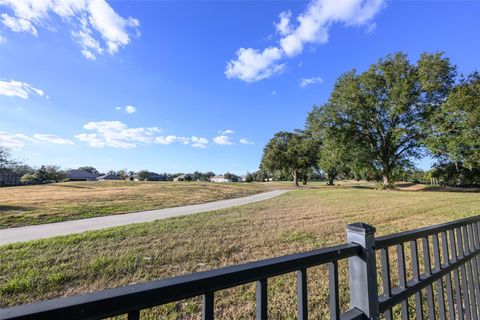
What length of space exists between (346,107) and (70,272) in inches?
942

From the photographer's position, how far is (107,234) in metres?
6.42

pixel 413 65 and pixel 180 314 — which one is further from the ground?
pixel 413 65

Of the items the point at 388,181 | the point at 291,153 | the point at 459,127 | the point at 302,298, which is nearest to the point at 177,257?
the point at 302,298

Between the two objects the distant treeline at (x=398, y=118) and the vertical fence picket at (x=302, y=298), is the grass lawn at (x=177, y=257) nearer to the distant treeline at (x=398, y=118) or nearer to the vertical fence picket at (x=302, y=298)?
the vertical fence picket at (x=302, y=298)

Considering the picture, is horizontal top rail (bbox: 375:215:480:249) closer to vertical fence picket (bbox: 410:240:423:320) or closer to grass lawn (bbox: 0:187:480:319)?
vertical fence picket (bbox: 410:240:423:320)

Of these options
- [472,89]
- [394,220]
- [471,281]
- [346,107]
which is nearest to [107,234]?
[471,281]

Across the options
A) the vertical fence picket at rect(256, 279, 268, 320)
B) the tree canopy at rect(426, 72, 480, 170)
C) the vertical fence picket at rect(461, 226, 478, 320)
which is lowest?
the vertical fence picket at rect(461, 226, 478, 320)

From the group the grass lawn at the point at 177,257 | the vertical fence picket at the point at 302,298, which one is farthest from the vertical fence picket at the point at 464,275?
the vertical fence picket at the point at 302,298

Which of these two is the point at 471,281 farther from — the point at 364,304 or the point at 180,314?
the point at 180,314

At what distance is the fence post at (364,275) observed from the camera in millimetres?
1507

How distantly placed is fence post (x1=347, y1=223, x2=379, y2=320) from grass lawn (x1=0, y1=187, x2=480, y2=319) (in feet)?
4.95

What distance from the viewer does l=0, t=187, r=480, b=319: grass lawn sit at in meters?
3.13

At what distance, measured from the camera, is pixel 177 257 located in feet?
15.2

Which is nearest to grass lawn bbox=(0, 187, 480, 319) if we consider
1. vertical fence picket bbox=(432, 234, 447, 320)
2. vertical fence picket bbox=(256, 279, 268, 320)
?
vertical fence picket bbox=(432, 234, 447, 320)
